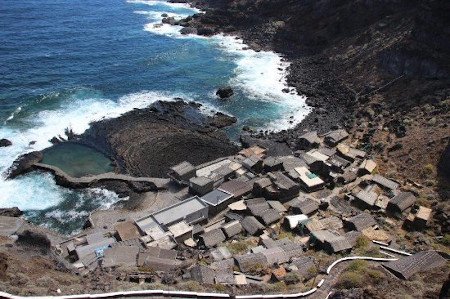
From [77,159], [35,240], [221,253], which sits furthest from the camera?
[77,159]

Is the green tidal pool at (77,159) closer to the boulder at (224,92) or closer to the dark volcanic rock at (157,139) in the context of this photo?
the dark volcanic rock at (157,139)

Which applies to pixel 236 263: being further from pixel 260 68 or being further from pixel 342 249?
pixel 260 68

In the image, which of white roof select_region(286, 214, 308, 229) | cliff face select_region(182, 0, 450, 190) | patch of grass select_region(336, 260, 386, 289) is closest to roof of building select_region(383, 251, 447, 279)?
patch of grass select_region(336, 260, 386, 289)

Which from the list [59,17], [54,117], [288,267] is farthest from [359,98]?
[59,17]

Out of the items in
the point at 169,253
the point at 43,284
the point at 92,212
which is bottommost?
the point at 92,212

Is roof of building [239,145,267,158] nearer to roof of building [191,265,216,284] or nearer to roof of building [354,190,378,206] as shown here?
roof of building [354,190,378,206]

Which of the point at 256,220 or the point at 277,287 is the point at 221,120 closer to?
the point at 256,220

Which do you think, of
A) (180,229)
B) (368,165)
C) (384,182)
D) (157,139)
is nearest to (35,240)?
(180,229)
